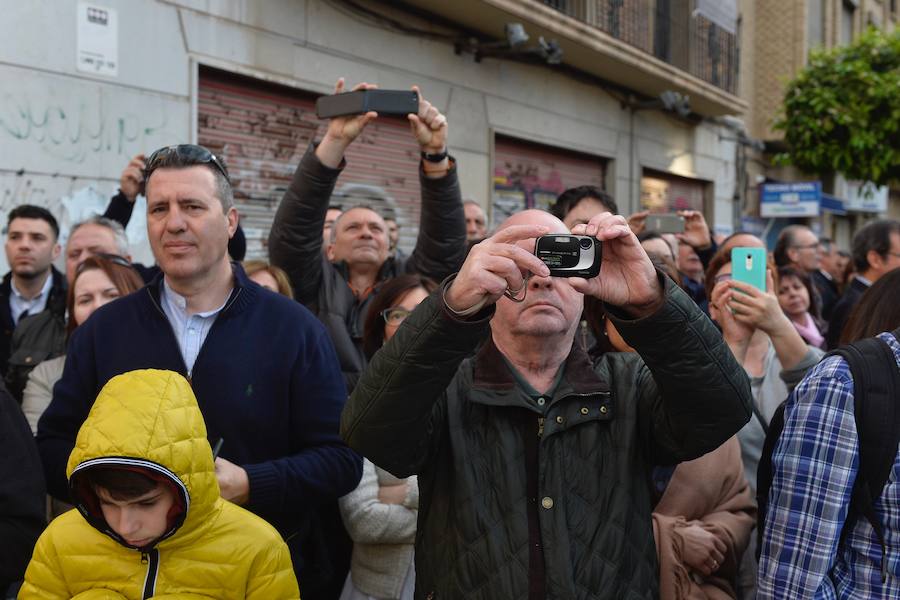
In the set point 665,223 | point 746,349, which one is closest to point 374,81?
point 665,223

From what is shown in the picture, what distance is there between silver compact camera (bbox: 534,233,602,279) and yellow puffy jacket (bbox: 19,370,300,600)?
0.97 metres

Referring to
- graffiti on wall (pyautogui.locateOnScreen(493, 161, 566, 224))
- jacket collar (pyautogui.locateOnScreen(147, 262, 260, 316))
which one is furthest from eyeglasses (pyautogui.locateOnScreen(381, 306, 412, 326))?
graffiti on wall (pyautogui.locateOnScreen(493, 161, 566, 224))

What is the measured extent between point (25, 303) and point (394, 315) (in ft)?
8.89

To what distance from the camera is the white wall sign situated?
6.11 meters

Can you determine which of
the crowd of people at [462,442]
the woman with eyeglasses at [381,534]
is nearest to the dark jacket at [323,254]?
the woman with eyeglasses at [381,534]

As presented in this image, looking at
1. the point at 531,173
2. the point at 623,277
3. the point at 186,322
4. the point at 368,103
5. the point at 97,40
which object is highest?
the point at 97,40

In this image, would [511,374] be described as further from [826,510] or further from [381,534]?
[381,534]

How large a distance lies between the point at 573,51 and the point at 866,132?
8.15m

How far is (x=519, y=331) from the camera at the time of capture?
204 cm

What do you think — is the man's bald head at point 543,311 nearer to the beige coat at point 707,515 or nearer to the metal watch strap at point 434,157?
the beige coat at point 707,515

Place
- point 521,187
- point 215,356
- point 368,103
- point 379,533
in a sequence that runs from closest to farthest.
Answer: point 215,356, point 379,533, point 368,103, point 521,187

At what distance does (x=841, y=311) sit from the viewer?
4.82m

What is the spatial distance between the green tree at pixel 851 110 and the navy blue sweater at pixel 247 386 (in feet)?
53.7

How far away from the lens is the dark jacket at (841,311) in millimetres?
4629
